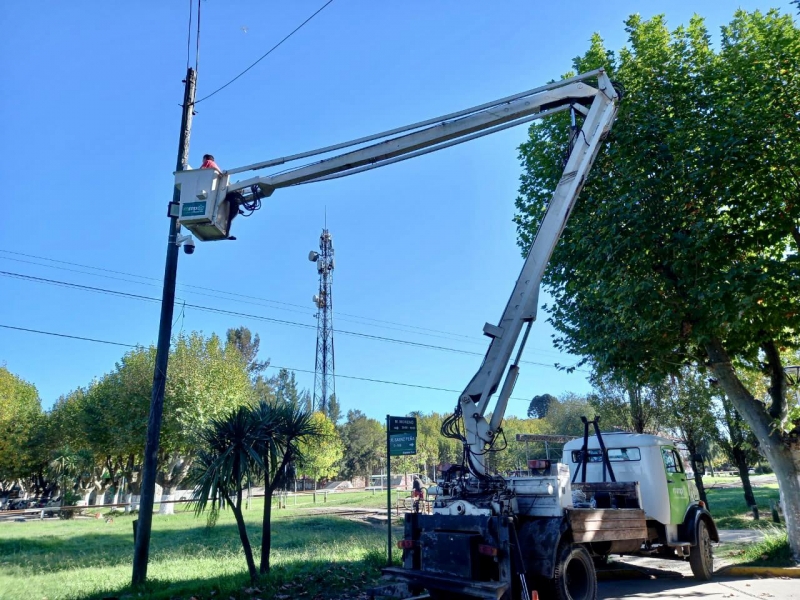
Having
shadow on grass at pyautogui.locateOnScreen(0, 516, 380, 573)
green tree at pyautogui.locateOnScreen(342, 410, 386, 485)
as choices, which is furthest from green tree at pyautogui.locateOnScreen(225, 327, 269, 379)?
shadow on grass at pyautogui.locateOnScreen(0, 516, 380, 573)

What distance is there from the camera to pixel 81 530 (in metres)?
23.2

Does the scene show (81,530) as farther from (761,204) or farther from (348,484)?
(348,484)

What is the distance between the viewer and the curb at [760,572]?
10.6 meters

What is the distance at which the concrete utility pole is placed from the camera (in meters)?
9.08

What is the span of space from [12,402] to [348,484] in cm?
5169

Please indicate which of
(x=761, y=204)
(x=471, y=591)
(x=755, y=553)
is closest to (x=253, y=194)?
(x=471, y=591)

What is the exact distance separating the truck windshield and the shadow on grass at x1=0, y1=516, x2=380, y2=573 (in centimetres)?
657

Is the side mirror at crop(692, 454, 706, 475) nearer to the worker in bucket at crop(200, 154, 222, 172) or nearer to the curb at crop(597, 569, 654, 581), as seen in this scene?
the curb at crop(597, 569, 654, 581)

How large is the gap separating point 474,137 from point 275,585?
807 centimetres

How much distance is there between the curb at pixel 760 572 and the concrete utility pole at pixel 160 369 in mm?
11236

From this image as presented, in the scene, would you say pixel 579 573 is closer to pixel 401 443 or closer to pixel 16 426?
pixel 401 443

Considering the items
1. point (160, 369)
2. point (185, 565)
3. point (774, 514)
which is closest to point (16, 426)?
point (185, 565)

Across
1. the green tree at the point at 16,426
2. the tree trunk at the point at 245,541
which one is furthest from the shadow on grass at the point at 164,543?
the green tree at the point at 16,426

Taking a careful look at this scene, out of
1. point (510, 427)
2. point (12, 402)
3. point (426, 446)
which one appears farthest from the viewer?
point (426, 446)
